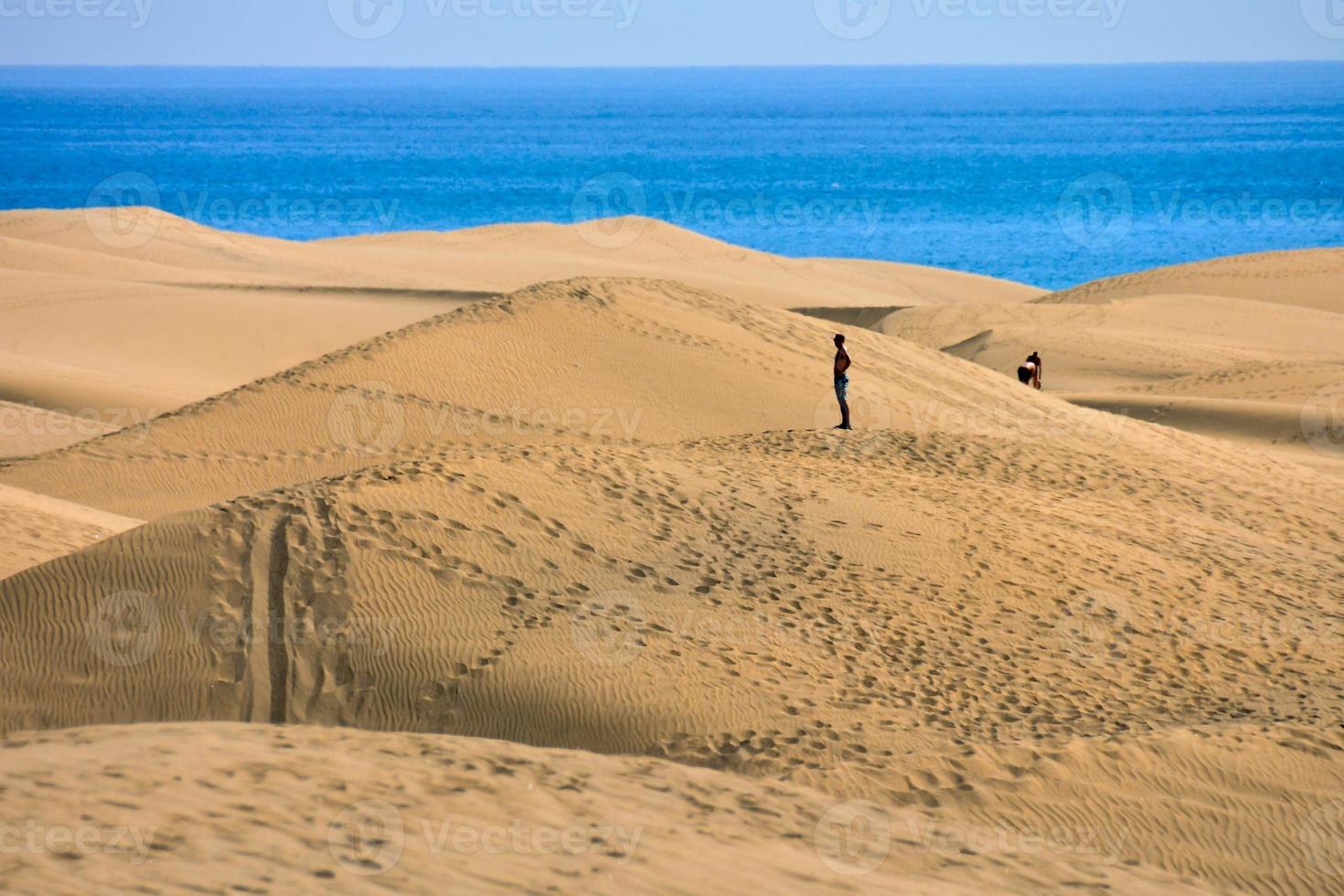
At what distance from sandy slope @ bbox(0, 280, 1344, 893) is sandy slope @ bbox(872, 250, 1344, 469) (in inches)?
255

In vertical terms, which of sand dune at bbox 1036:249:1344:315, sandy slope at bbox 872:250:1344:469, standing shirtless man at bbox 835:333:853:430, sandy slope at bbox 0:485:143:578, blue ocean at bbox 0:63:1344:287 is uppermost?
blue ocean at bbox 0:63:1344:287

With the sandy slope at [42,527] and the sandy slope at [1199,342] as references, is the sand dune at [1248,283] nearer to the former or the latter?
the sandy slope at [1199,342]

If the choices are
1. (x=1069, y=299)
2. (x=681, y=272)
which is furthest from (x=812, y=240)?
(x=1069, y=299)

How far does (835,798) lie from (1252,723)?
113 inches

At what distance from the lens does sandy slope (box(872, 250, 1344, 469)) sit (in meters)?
20.1

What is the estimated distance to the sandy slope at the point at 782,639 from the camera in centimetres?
739

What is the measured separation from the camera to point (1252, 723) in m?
8.45

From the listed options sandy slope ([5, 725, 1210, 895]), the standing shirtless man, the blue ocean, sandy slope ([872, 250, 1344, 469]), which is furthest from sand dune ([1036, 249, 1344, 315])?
sandy slope ([5, 725, 1210, 895])

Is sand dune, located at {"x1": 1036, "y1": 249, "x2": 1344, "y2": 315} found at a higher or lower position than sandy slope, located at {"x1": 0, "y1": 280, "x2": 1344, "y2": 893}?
higher

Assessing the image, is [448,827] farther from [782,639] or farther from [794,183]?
[794,183]

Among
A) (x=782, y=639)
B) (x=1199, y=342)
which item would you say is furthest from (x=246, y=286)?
(x=782, y=639)

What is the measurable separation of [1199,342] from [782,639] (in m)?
21.7

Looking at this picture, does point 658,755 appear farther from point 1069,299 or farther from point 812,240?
point 812,240

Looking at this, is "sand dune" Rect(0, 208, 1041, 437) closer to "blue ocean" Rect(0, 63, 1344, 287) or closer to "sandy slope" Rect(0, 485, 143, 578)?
"sandy slope" Rect(0, 485, 143, 578)
